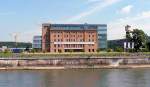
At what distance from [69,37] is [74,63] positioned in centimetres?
7709

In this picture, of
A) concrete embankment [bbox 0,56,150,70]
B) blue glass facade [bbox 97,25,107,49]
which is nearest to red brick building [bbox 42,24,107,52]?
blue glass facade [bbox 97,25,107,49]

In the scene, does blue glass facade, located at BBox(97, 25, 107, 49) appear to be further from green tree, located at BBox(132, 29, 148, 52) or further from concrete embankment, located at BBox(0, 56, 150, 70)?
concrete embankment, located at BBox(0, 56, 150, 70)

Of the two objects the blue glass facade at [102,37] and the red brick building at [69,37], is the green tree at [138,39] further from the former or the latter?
the blue glass facade at [102,37]

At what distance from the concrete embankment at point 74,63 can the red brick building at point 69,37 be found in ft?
229

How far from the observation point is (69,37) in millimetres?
180125

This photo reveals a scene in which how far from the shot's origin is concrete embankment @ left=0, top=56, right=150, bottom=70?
10025 cm

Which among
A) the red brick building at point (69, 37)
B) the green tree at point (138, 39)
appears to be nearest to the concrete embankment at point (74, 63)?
the green tree at point (138, 39)

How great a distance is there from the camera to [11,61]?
101 m

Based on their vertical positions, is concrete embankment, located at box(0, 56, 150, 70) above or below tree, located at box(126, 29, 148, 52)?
below

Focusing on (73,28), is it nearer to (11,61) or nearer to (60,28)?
(60,28)

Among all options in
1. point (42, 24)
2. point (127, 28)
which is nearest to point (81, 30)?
point (42, 24)

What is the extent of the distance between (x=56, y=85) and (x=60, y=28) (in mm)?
120050

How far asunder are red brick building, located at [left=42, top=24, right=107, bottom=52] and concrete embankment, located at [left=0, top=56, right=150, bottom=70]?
69723 millimetres

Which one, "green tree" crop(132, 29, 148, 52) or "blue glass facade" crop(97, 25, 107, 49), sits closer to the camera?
"green tree" crop(132, 29, 148, 52)
